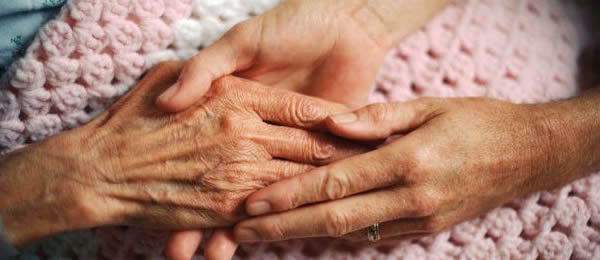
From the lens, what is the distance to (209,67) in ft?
3.07

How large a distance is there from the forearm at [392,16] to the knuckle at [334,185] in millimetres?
370

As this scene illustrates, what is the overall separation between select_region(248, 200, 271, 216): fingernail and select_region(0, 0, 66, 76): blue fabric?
0.56 meters

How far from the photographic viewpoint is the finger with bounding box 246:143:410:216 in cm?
88

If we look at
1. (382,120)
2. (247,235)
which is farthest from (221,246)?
(382,120)

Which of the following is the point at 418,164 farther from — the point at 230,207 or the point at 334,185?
the point at 230,207

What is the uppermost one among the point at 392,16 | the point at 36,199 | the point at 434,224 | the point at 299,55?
the point at 392,16

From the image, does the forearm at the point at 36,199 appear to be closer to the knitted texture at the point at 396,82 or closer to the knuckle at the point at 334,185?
the knitted texture at the point at 396,82

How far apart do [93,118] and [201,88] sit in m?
0.30

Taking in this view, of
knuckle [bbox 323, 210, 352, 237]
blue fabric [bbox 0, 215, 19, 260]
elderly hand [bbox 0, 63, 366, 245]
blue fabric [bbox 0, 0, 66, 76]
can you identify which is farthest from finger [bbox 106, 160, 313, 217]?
blue fabric [bbox 0, 0, 66, 76]

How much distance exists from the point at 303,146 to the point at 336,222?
17cm

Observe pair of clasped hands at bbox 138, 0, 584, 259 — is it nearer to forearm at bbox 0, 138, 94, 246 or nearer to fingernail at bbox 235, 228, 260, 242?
fingernail at bbox 235, 228, 260, 242

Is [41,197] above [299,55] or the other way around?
the other way around

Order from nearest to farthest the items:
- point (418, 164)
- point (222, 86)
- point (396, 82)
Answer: point (418, 164) → point (222, 86) → point (396, 82)

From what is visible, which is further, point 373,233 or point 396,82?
point 396,82
